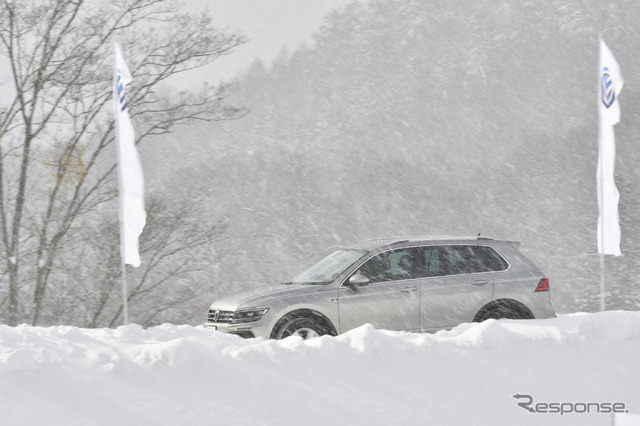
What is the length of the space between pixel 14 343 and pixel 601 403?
16.5ft

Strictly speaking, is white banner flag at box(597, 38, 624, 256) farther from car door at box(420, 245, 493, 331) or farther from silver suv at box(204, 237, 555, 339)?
car door at box(420, 245, 493, 331)

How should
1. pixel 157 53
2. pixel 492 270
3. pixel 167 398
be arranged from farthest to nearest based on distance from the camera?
pixel 157 53 < pixel 492 270 < pixel 167 398

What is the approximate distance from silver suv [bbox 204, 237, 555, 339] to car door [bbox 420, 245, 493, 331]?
0.04 feet

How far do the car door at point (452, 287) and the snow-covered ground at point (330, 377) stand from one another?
1.58 m

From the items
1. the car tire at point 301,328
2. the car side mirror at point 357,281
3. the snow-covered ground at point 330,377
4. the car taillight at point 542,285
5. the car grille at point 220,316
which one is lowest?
the snow-covered ground at point 330,377

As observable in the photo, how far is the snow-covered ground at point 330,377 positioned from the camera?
5684 mm

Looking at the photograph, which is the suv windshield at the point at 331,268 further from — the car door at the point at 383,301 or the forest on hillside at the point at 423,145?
the forest on hillside at the point at 423,145

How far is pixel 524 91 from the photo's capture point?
7506cm

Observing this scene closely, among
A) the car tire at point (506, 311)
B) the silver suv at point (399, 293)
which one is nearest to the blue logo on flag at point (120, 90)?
the silver suv at point (399, 293)

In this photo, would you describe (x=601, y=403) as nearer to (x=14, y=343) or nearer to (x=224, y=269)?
(x=14, y=343)

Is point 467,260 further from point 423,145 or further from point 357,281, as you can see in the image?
point 423,145

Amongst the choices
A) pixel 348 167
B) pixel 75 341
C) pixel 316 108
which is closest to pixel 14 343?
pixel 75 341

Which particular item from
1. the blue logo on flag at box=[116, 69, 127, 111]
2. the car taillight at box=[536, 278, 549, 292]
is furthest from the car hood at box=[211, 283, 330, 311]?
the blue logo on flag at box=[116, 69, 127, 111]

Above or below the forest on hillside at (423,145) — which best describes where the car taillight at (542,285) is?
below
